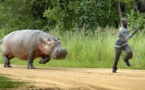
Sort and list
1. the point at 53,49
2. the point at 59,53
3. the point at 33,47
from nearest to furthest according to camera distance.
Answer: the point at 59,53 → the point at 53,49 → the point at 33,47

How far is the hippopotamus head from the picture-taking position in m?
16.4

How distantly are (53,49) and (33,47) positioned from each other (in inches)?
37.8

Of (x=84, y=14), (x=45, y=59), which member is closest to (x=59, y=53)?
(x=45, y=59)

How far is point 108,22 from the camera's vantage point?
29.2 m

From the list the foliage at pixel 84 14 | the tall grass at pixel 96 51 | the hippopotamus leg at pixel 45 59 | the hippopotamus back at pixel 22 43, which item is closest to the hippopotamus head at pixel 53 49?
the hippopotamus leg at pixel 45 59

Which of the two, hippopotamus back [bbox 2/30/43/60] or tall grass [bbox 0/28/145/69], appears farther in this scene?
tall grass [bbox 0/28/145/69]

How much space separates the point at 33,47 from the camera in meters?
17.3

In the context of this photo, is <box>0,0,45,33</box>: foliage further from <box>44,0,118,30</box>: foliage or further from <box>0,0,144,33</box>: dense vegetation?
<box>44,0,118,30</box>: foliage

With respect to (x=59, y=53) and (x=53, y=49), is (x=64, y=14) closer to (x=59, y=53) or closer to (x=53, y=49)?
(x=53, y=49)

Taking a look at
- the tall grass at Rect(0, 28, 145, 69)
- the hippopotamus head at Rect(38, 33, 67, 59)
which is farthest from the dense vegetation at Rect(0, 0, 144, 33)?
the hippopotamus head at Rect(38, 33, 67, 59)

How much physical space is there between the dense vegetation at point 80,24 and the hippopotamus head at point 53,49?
7.00 ft

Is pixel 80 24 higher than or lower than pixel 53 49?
lower

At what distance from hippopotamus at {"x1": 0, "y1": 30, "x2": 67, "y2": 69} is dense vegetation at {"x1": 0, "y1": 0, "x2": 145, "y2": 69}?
197cm

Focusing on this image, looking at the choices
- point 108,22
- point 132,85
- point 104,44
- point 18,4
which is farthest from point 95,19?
point 132,85
